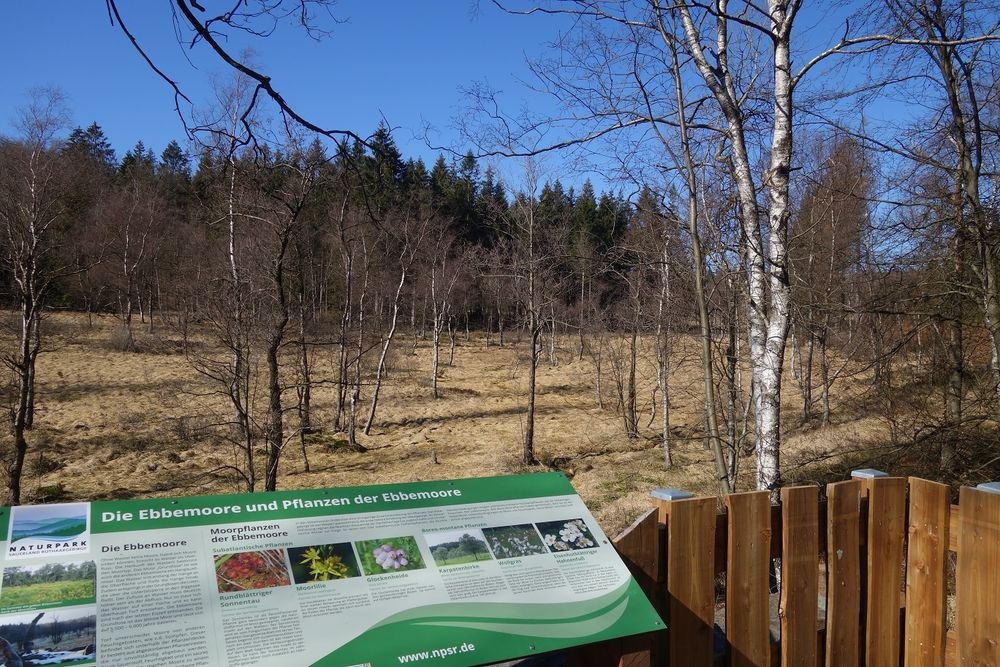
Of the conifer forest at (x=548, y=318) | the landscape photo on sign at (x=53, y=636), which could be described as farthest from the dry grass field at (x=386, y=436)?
the landscape photo on sign at (x=53, y=636)

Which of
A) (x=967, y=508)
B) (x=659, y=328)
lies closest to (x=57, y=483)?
(x=659, y=328)

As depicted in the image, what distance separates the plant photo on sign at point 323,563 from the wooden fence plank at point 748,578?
1532 millimetres

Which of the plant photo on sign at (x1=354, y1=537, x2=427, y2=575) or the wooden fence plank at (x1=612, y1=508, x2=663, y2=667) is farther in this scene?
the wooden fence plank at (x1=612, y1=508, x2=663, y2=667)

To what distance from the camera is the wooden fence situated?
262cm

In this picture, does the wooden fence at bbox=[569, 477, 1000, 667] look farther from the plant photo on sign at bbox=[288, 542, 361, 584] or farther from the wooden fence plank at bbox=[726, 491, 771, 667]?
the plant photo on sign at bbox=[288, 542, 361, 584]

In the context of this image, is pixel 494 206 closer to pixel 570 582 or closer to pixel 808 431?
pixel 808 431

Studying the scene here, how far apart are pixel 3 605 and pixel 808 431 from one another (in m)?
18.3

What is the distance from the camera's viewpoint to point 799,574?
115 inches

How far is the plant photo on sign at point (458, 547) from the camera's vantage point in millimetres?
2250

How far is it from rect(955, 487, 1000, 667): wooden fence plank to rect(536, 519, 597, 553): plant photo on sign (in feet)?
6.18

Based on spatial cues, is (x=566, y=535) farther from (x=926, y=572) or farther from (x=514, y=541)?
Result: (x=926, y=572)

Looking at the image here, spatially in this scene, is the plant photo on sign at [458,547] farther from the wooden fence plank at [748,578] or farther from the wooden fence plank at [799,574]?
the wooden fence plank at [799,574]

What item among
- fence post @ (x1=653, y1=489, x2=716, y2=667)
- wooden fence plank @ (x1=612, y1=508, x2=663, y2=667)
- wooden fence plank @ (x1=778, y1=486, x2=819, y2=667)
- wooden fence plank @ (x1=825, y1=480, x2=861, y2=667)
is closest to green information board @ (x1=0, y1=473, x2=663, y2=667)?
wooden fence plank @ (x1=612, y1=508, x2=663, y2=667)

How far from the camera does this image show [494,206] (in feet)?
68.6
